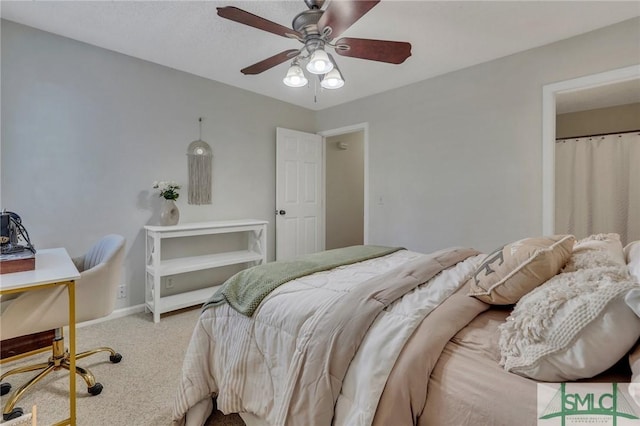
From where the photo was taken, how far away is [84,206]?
2.69 m

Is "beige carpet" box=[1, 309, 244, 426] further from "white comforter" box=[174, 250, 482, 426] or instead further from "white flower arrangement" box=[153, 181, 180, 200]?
"white flower arrangement" box=[153, 181, 180, 200]

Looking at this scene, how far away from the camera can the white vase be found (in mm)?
3014

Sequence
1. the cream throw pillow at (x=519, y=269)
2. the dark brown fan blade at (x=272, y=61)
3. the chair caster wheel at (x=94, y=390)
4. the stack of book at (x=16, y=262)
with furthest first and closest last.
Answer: the dark brown fan blade at (x=272, y=61) < the chair caster wheel at (x=94, y=390) < the stack of book at (x=16, y=262) < the cream throw pillow at (x=519, y=269)

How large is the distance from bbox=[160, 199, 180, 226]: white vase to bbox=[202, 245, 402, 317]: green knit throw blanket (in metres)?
1.73

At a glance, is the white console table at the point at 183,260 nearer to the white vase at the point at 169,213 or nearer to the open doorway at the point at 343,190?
the white vase at the point at 169,213

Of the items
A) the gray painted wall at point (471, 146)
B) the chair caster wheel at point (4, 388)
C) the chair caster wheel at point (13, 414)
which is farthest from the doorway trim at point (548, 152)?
the chair caster wheel at point (4, 388)

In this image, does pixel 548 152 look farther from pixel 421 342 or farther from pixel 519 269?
pixel 421 342

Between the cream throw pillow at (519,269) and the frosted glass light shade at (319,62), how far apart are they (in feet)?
4.71

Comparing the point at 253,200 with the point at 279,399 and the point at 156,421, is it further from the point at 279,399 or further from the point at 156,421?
the point at 279,399

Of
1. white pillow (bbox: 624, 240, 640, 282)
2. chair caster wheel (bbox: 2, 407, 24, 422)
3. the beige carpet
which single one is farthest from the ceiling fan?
chair caster wheel (bbox: 2, 407, 24, 422)

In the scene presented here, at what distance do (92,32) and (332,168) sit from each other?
342cm

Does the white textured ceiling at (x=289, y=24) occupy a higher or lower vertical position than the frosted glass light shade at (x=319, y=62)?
higher

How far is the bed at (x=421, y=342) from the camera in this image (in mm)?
773

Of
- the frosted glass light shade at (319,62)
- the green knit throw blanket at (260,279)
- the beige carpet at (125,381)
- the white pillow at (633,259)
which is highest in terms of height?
the frosted glass light shade at (319,62)
